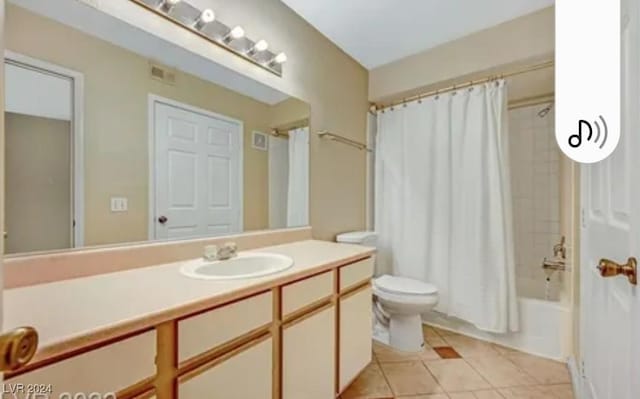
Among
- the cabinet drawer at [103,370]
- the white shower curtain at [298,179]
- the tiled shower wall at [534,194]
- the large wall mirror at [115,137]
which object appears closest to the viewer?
the cabinet drawer at [103,370]

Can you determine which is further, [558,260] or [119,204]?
[558,260]

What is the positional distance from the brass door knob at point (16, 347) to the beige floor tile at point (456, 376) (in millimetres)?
1977

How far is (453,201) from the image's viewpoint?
2.46m

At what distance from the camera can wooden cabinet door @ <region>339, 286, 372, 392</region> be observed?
5.16 feet

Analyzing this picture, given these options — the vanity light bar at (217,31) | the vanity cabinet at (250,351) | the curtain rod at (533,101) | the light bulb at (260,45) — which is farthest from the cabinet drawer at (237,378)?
the curtain rod at (533,101)

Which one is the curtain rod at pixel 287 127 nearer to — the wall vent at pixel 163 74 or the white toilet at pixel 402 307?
the wall vent at pixel 163 74

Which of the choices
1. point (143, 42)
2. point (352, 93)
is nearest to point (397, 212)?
point (352, 93)

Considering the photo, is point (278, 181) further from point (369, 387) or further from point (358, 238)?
point (369, 387)

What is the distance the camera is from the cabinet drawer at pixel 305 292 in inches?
48.2

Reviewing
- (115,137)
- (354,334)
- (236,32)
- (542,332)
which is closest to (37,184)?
(115,137)

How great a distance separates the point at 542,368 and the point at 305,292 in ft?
5.92

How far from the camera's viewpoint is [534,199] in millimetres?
2818

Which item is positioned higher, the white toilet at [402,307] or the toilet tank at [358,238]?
the toilet tank at [358,238]

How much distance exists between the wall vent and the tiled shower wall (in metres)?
3.00
